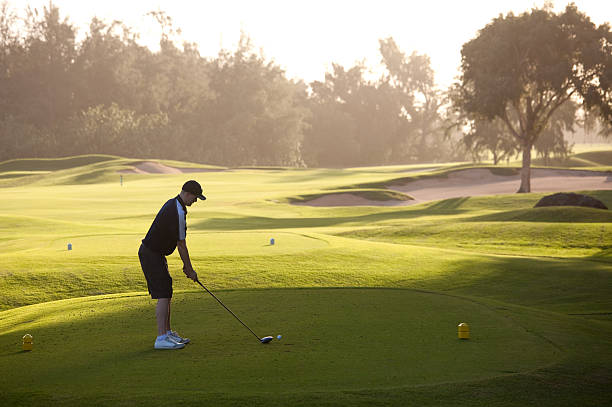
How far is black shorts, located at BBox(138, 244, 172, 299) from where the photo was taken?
8703 mm

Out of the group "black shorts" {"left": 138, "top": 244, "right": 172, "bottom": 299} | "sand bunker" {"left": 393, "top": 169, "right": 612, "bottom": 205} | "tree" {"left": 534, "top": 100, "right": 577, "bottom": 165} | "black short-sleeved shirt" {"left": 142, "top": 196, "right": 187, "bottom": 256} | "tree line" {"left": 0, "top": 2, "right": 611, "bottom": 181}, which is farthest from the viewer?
"tree line" {"left": 0, "top": 2, "right": 611, "bottom": 181}

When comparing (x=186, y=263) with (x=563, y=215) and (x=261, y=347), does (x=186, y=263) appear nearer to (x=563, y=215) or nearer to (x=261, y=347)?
(x=261, y=347)

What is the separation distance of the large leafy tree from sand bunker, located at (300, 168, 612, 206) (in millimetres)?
6710

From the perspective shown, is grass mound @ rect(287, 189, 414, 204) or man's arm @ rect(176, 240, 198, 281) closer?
man's arm @ rect(176, 240, 198, 281)

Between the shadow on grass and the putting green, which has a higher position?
the putting green

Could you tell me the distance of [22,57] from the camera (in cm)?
10075

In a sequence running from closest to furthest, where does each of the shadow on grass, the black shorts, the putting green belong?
the putting green
the black shorts
the shadow on grass

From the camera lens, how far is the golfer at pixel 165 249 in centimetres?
855

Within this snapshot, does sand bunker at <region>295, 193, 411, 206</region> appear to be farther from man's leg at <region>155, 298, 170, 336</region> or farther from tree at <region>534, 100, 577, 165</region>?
tree at <region>534, 100, 577, 165</region>

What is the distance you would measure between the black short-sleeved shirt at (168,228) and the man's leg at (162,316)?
2.03ft

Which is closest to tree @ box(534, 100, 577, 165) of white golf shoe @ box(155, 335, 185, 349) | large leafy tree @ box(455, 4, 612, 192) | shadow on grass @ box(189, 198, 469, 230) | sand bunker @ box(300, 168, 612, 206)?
sand bunker @ box(300, 168, 612, 206)

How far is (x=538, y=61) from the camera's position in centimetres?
4484

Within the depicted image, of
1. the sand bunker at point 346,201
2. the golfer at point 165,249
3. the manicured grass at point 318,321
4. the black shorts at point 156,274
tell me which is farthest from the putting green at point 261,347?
the sand bunker at point 346,201

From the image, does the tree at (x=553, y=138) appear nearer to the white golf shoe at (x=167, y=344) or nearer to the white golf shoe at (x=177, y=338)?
the white golf shoe at (x=177, y=338)
